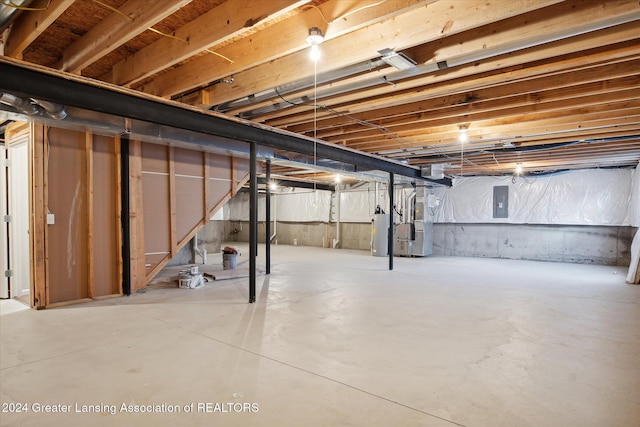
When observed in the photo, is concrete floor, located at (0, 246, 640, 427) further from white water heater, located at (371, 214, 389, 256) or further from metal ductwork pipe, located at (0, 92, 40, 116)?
white water heater, located at (371, 214, 389, 256)

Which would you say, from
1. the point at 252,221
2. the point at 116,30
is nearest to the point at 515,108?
the point at 252,221

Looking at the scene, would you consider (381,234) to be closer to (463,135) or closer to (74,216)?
(463,135)

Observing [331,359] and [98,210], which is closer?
[331,359]

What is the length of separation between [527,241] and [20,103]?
9.41 meters

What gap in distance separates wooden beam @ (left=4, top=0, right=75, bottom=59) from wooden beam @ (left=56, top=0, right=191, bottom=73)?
30cm

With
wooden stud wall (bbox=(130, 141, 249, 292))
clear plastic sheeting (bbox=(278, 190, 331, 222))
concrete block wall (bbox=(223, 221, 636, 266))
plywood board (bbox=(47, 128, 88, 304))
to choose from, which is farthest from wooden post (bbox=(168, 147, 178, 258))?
clear plastic sheeting (bbox=(278, 190, 331, 222))

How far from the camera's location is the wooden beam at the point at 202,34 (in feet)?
6.63

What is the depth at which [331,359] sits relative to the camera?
2480mm

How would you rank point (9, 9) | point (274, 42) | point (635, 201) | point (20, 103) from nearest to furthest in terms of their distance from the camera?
point (9, 9) → point (274, 42) → point (20, 103) → point (635, 201)

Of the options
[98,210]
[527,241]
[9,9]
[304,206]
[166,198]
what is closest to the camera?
[9,9]

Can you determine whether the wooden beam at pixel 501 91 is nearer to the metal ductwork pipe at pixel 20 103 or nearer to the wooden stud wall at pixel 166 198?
the wooden stud wall at pixel 166 198

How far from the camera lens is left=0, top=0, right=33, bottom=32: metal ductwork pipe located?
176 cm

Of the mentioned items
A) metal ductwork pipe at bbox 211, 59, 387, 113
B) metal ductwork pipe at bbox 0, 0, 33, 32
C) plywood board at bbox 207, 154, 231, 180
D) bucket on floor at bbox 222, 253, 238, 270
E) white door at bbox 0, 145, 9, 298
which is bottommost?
bucket on floor at bbox 222, 253, 238, 270

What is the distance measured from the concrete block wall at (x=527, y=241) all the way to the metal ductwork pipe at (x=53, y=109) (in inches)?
331
